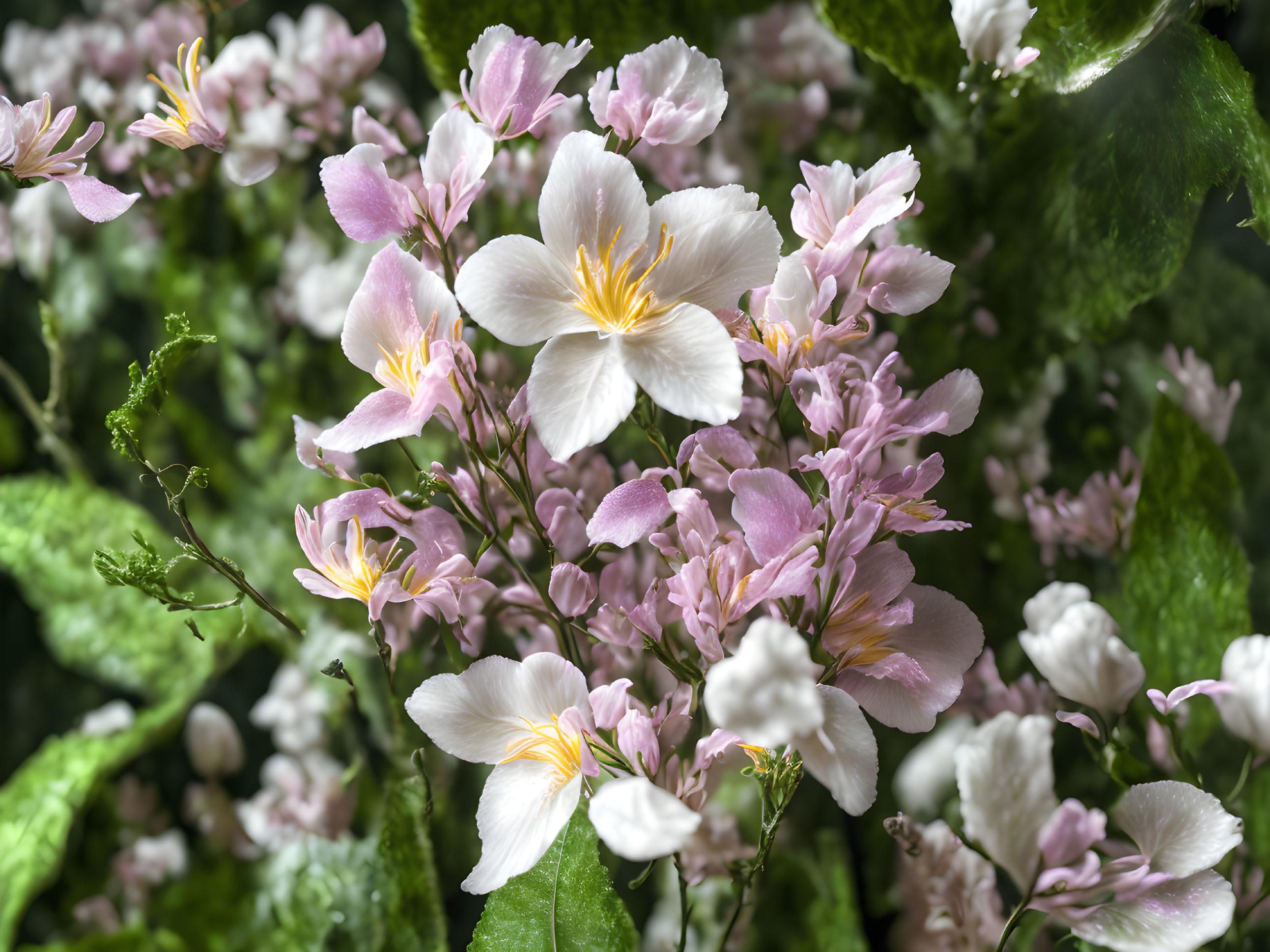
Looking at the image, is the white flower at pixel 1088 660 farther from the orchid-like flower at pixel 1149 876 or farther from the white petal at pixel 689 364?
the white petal at pixel 689 364

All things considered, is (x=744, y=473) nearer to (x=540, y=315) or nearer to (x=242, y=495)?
(x=540, y=315)

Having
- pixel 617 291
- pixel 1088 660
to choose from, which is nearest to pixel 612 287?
pixel 617 291

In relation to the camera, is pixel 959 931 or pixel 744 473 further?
pixel 959 931

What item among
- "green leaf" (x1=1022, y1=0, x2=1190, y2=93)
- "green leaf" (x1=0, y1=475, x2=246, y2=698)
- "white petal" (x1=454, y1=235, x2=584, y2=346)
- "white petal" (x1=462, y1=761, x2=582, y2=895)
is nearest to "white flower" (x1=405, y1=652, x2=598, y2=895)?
"white petal" (x1=462, y1=761, x2=582, y2=895)

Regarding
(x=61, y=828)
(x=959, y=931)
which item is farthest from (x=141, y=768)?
(x=959, y=931)

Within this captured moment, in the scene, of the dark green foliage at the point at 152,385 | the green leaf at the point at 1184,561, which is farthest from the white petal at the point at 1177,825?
the dark green foliage at the point at 152,385
